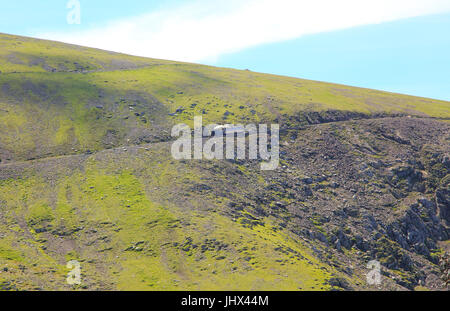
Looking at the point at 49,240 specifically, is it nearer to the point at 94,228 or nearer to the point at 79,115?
the point at 94,228

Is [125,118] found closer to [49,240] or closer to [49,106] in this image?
[49,106]

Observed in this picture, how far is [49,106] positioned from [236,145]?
166 feet

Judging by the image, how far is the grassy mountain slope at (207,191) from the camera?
54281 mm

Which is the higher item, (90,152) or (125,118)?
(125,118)

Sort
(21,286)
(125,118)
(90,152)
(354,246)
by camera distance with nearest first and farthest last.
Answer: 1. (21,286)
2. (354,246)
3. (90,152)
4. (125,118)

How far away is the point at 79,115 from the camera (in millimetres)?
106688

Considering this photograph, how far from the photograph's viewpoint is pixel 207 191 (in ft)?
239

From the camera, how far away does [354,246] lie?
70625 millimetres

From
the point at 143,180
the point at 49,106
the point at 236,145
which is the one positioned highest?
the point at 49,106

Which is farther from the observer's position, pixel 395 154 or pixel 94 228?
pixel 395 154

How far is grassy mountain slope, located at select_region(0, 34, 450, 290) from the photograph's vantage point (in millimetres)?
54281
